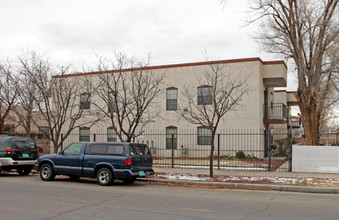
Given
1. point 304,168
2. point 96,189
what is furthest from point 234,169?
point 96,189

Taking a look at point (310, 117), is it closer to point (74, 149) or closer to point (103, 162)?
point (103, 162)

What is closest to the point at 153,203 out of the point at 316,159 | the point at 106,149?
the point at 106,149

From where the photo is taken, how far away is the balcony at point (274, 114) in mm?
25641

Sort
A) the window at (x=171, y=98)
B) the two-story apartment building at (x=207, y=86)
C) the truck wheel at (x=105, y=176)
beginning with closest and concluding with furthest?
the truck wheel at (x=105, y=176), the two-story apartment building at (x=207, y=86), the window at (x=171, y=98)

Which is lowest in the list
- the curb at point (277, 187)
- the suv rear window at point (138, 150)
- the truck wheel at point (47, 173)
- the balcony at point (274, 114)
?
the curb at point (277, 187)

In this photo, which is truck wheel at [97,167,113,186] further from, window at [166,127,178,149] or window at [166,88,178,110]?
window at [166,88,178,110]

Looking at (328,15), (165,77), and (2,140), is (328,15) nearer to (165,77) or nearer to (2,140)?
(165,77)

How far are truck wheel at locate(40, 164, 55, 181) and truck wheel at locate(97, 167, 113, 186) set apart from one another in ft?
7.91

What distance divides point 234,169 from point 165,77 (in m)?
Answer: 11.2

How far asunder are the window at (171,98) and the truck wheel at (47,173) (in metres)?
13.6

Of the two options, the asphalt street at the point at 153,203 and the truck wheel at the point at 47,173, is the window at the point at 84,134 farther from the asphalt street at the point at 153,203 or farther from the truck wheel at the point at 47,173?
the asphalt street at the point at 153,203

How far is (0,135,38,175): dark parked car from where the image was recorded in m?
15.2

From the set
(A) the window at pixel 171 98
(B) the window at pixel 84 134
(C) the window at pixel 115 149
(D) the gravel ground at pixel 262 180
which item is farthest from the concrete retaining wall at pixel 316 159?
(B) the window at pixel 84 134

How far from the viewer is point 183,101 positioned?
26.0 m
